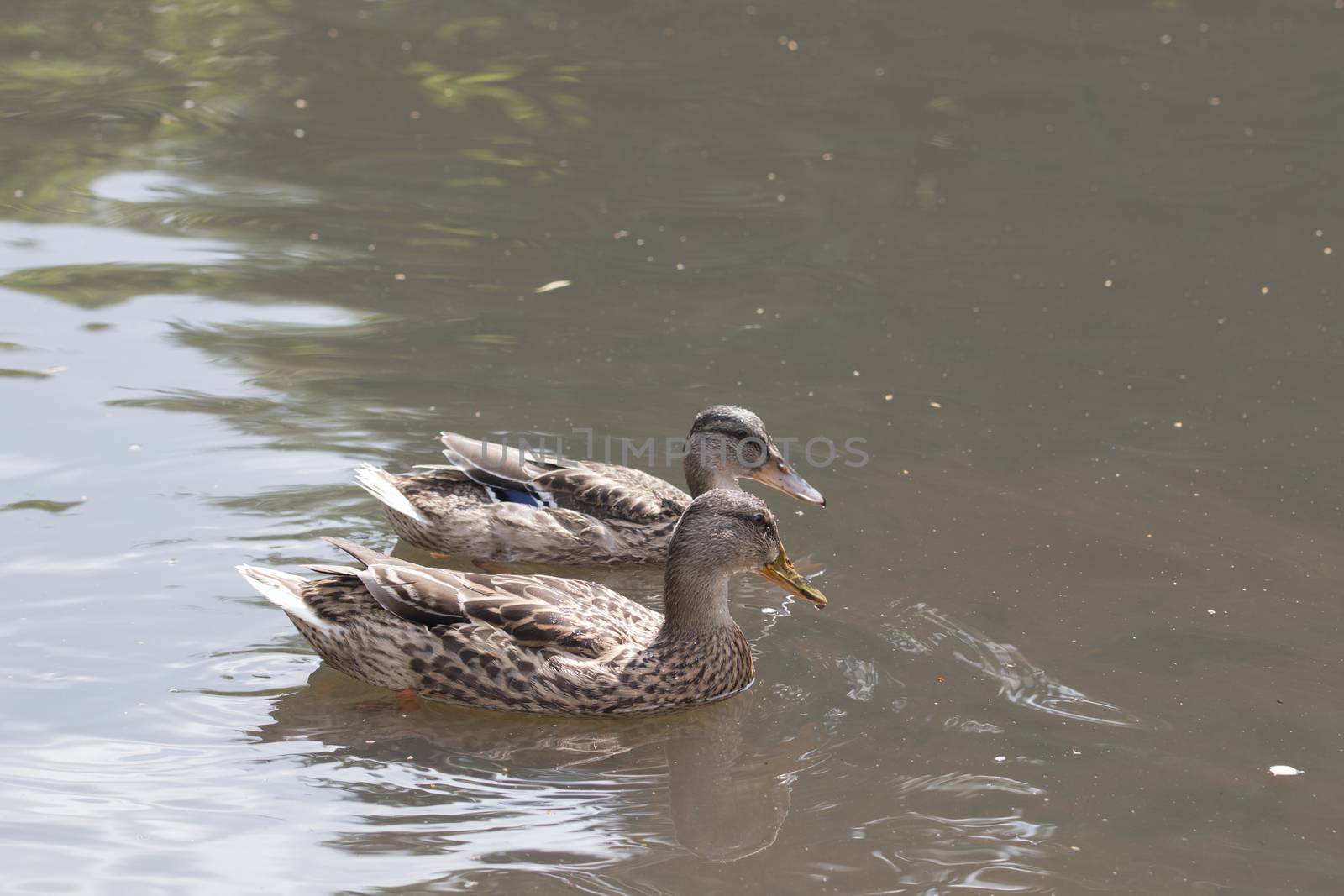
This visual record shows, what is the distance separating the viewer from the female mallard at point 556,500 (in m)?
7.84

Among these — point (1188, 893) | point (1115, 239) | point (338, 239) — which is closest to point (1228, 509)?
point (1188, 893)

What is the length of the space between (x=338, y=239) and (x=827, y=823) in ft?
22.9

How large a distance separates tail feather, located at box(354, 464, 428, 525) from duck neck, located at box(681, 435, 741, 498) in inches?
56.6

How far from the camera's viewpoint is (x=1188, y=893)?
5195 mm

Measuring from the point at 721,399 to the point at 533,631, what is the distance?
3069 millimetres

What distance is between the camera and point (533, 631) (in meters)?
6.38

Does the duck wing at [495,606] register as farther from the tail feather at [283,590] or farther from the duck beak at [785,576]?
the duck beak at [785,576]

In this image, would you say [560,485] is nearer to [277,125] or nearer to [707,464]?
[707,464]

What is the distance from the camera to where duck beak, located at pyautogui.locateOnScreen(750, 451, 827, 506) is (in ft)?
26.1

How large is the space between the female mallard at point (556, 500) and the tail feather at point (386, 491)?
66 millimetres

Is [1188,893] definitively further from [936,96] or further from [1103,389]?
[936,96]

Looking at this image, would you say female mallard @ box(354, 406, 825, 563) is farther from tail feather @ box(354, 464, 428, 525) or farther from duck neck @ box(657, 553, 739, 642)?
duck neck @ box(657, 553, 739, 642)

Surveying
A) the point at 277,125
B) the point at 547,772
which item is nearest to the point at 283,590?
the point at 547,772
